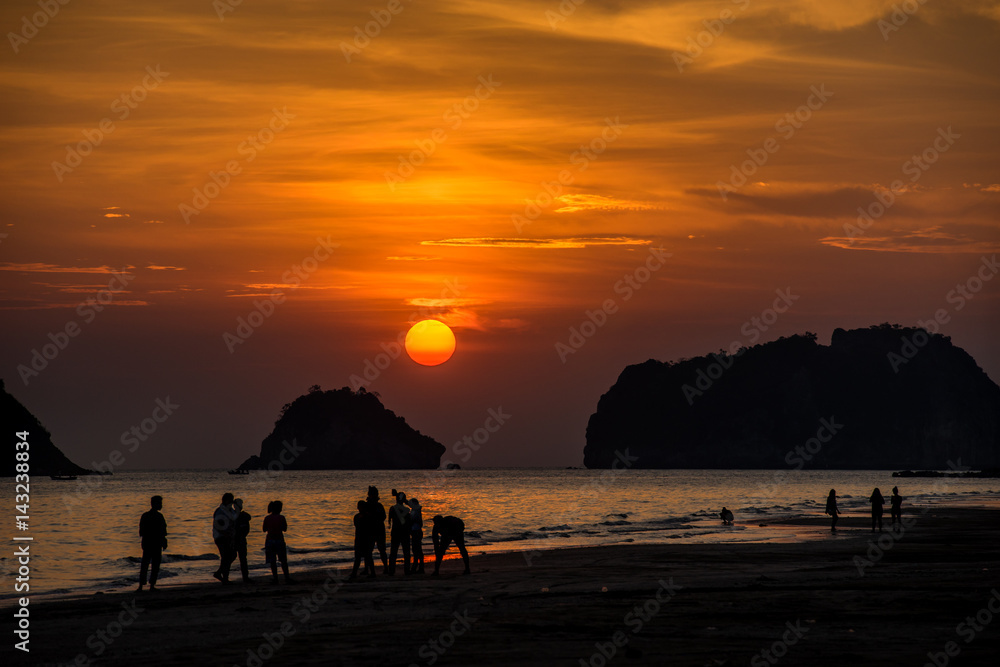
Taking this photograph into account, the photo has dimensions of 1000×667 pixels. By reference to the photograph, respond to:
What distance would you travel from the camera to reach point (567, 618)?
643 inches

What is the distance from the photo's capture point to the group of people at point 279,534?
845 inches

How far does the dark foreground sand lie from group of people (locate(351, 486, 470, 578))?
1.94 feet

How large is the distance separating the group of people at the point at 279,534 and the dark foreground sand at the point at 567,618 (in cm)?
61

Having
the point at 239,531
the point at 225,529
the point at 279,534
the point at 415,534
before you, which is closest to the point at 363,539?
the point at 415,534

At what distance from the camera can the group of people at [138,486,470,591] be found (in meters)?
21.5

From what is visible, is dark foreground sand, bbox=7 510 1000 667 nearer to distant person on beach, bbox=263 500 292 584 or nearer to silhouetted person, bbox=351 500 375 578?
silhouetted person, bbox=351 500 375 578

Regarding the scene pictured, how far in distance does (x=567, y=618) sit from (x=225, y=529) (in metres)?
9.24

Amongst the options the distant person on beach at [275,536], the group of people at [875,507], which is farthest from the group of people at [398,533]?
the group of people at [875,507]

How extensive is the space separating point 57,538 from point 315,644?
3671cm

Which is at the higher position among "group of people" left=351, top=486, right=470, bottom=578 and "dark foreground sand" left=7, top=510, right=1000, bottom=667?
"group of people" left=351, top=486, right=470, bottom=578

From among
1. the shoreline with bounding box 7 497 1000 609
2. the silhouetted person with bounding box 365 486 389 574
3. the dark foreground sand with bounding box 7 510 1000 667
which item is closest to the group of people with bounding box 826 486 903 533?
the shoreline with bounding box 7 497 1000 609

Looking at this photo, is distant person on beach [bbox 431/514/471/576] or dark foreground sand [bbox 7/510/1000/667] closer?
dark foreground sand [bbox 7/510/1000/667]

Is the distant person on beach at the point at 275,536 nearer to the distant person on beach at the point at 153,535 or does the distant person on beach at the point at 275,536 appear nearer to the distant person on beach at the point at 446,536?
the distant person on beach at the point at 153,535

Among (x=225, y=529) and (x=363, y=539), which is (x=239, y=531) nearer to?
(x=225, y=529)
